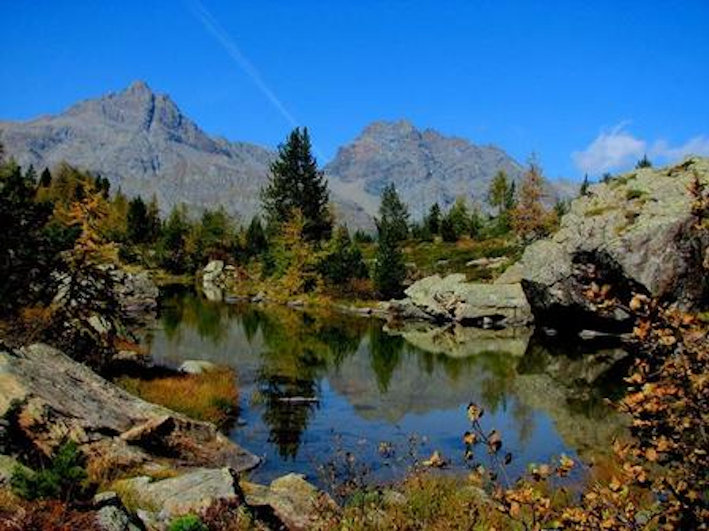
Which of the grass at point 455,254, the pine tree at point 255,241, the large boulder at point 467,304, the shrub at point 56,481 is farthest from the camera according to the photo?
the pine tree at point 255,241

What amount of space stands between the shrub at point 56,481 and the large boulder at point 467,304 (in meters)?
51.1

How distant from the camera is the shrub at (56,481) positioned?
10.6 m

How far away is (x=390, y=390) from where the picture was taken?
3231 centimetres

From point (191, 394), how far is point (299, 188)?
7795cm

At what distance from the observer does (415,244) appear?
384 feet

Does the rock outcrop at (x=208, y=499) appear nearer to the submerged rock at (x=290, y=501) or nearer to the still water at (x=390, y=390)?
the submerged rock at (x=290, y=501)

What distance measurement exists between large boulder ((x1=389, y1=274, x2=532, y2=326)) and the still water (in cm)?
424

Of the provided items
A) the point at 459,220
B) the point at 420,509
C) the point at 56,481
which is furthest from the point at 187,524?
the point at 459,220

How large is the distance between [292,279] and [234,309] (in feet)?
40.4

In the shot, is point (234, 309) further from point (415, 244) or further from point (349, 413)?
point (415, 244)

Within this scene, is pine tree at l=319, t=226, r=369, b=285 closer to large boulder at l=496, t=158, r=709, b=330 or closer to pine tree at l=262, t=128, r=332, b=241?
pine tree at l=262, t=128, r=332, b=241

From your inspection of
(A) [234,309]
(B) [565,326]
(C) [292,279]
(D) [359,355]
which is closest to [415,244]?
(C) [292,279]

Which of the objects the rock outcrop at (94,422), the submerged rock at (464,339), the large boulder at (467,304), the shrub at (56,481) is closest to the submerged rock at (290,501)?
the rock outcrop at (94,422)

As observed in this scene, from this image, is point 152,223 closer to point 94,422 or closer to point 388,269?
point 388,269
